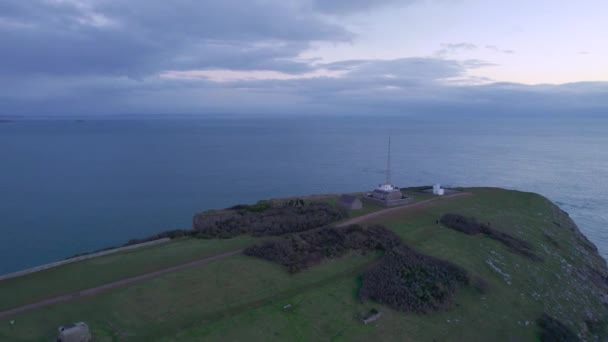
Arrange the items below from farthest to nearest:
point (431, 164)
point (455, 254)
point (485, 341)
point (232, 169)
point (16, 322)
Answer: point (431, 164)
point (232, 169)
point (455, 254)
point (485, 341)
point (16, 322)

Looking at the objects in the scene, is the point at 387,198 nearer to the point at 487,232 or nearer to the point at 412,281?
the point at 487,232

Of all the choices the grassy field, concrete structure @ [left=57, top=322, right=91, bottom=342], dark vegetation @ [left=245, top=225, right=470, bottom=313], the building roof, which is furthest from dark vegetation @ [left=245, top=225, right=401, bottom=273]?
concrete structure @ [left=57, top=322, right=91, bottom=342]

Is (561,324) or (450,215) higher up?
(450,215)

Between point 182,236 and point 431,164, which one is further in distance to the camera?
point 431,164

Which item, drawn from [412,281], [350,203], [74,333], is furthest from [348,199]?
[74,333]

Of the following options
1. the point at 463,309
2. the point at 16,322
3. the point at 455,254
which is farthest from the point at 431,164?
the point at 16,322

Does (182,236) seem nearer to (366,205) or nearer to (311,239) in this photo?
(311,239)

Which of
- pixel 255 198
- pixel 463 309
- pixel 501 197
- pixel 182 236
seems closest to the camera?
pixel 463 309

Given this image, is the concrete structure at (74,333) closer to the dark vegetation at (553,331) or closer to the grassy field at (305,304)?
the grassy field at (305,304)
